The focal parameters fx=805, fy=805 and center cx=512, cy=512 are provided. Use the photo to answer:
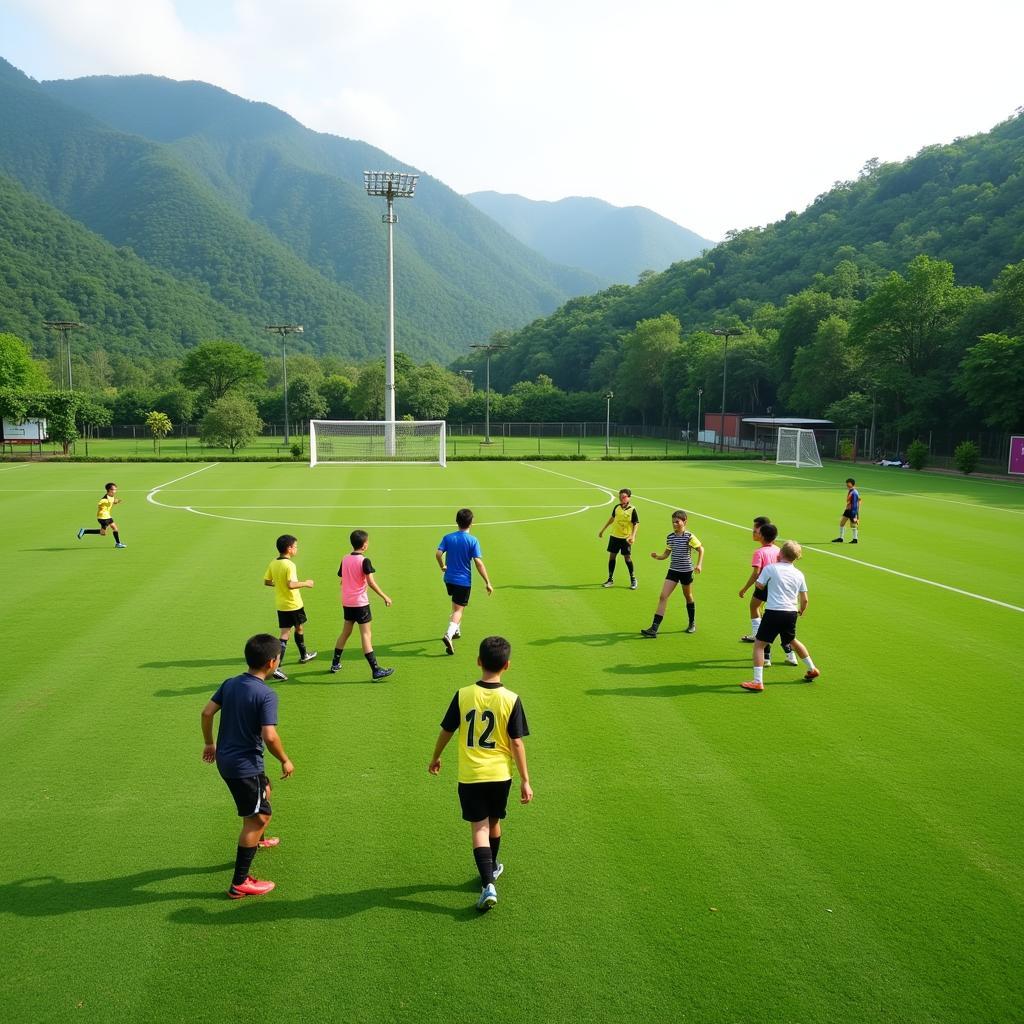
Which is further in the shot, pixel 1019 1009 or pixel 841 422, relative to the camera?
pixel 841 422

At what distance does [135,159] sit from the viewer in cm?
19125

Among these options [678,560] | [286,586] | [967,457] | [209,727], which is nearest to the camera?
[209,727]

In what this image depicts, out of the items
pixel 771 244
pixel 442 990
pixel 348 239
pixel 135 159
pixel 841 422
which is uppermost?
pixel 135 159

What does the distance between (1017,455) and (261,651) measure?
158 ft

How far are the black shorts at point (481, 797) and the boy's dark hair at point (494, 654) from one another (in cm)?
80

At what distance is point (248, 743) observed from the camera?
223 inches

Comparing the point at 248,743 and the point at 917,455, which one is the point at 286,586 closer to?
the point at 248,743

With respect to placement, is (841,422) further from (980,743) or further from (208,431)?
(980,743)

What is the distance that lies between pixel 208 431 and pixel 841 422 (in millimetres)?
47153

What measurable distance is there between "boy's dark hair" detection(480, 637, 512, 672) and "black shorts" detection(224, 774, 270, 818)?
1.84 metres

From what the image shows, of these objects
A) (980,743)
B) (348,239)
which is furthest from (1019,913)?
(348,239)

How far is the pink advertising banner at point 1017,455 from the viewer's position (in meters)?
43.4

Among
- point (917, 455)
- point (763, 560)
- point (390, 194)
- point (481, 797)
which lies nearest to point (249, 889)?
point (481, 797)

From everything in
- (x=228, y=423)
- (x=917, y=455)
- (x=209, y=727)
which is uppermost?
(x=228, y=423)
